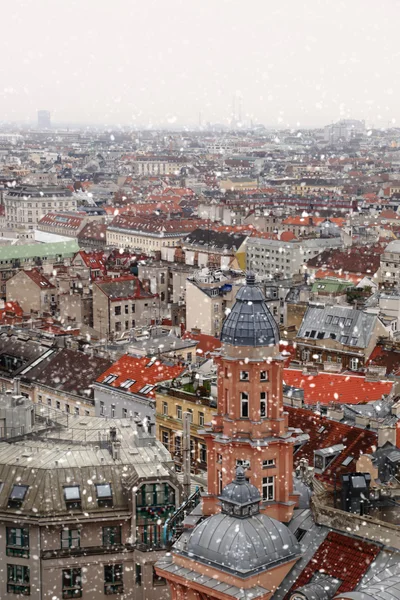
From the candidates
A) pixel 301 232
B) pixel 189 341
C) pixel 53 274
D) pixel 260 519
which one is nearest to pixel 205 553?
pixel 260 519

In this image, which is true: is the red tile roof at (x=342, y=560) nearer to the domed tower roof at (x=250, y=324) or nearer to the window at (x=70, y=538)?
the domed tower roof at (x=250, y=324)

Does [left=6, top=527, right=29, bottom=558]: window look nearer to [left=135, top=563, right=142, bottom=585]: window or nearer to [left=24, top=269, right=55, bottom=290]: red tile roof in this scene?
[left=135, top=563, right=142, bottom=585]: window

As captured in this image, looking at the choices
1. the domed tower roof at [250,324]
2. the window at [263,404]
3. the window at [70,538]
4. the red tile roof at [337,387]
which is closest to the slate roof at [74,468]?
the window at [70,538]

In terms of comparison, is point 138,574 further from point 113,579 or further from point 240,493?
point 240,493

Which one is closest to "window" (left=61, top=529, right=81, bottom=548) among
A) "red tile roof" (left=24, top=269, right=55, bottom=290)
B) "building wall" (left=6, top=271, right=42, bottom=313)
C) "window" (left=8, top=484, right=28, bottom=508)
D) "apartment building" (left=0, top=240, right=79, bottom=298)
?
"window" (left=8, top=484, right=28, bottom=508)

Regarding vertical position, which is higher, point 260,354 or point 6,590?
point 260,354

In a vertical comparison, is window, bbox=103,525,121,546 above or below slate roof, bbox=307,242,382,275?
above

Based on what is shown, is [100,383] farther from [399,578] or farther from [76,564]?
[399,578]
